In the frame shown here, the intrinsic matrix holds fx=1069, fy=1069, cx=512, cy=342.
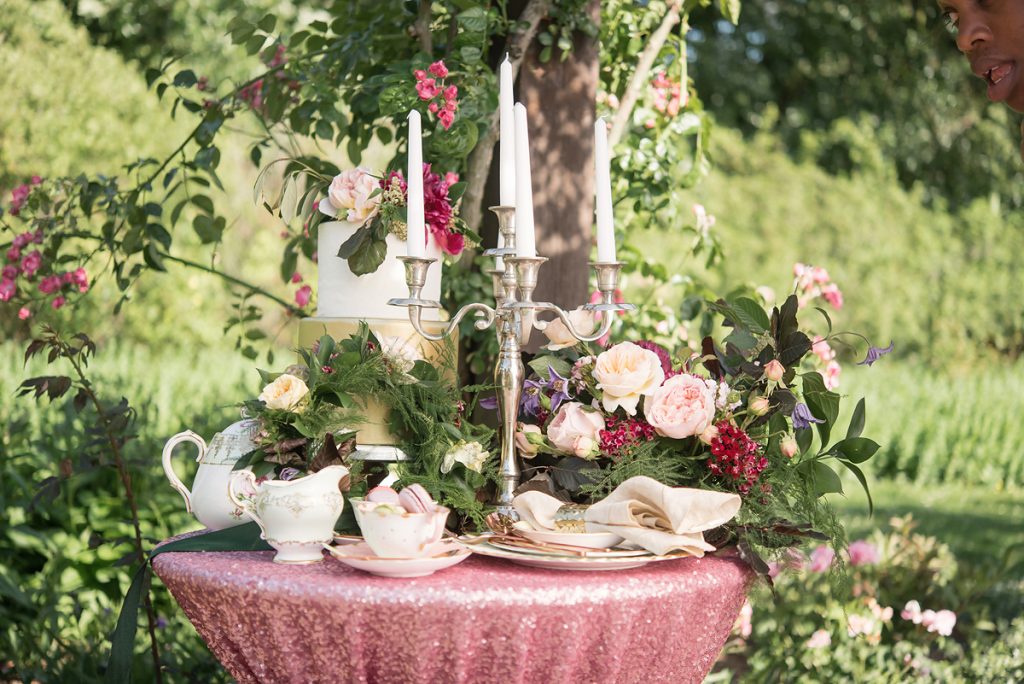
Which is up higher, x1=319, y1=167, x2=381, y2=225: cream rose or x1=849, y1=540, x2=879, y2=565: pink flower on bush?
x1=319, y1=167, x2=381, y2=225: cream rose

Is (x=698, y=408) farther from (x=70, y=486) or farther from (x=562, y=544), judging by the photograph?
(x=70, y=486)

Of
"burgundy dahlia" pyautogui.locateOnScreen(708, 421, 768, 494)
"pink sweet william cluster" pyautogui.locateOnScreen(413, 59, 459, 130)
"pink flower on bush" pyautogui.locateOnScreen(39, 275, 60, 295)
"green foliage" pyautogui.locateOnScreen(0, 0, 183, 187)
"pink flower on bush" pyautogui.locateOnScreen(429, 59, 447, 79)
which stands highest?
"green foliage" pyautogui.locateOnScreen(0, 0, 183, 187)

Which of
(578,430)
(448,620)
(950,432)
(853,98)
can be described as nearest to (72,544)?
(578,430)

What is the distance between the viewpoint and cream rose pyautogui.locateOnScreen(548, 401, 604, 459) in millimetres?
1664

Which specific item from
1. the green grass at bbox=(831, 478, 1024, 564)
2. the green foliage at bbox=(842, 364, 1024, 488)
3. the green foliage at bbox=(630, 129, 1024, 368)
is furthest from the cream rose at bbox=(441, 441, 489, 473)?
the green foliage at bbox=(630, 129, 1024, 368)

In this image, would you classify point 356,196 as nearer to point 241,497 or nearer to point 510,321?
point 510,321

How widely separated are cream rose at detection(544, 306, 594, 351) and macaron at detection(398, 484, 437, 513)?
444mm

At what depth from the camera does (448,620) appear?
135 centimetres

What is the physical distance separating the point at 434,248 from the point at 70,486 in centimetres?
190

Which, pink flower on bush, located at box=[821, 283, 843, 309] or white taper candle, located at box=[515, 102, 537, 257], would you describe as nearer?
white taper candle, located at box=[515, 102, 537, 257]

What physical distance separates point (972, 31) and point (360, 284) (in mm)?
1034

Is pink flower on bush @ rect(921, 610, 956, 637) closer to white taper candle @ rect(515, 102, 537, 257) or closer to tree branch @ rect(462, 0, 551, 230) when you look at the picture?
tree branch @ rect(462, 0, 551, 230)

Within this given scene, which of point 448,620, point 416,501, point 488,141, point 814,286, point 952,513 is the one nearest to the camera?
point 448,620

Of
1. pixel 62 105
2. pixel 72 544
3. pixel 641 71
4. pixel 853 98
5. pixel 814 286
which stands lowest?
pixel 72 544
